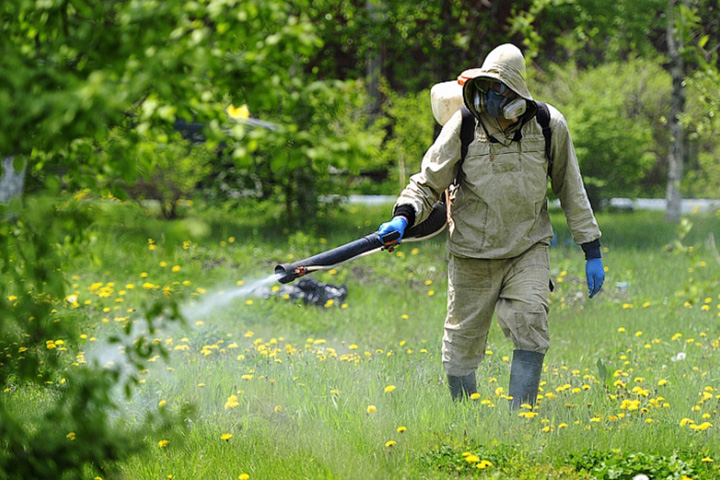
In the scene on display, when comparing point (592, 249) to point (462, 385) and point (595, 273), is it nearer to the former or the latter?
point (595, 273)

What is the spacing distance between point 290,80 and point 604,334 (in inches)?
181

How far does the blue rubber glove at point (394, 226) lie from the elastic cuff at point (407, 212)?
1.4 inches

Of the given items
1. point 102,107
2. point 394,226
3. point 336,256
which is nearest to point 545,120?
point 394,226

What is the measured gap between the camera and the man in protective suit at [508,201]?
4203 mm

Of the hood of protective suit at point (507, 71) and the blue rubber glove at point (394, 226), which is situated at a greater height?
the hood of protective suit at point (507, 71)

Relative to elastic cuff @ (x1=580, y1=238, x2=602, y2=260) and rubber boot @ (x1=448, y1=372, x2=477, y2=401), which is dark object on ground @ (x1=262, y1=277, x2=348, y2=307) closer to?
rubber boot @ (x1=448, y1=372, x2=477, y2=401)

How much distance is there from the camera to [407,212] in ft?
13.9

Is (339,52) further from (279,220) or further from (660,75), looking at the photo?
(660,75)

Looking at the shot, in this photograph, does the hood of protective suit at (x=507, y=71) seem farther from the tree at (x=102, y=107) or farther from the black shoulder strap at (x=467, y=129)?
the tree at (x=102, y=107)

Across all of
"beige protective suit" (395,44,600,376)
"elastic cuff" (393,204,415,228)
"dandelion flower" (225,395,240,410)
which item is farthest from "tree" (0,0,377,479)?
"beige protective suit" (395,44,600,376)

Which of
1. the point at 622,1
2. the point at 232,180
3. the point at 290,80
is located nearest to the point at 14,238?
the point at 290,80

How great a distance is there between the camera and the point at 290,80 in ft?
7.54

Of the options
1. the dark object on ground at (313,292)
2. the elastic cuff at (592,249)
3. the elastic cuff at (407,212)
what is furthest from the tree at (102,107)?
the dark object on ground at (313,292)

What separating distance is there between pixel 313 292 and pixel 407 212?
3.33m
